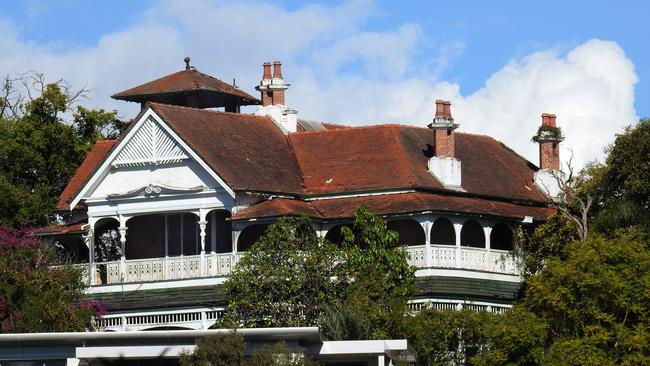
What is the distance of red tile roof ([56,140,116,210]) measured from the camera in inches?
2876

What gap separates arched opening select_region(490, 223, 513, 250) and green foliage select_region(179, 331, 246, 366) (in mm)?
19231

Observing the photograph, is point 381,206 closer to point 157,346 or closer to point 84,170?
point 84,170

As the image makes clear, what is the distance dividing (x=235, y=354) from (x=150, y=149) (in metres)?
17.2

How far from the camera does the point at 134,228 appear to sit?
7206cm

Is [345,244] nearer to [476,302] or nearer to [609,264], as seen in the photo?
[476,302]

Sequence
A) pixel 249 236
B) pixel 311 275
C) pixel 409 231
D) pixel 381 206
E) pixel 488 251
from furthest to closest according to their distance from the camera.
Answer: pixel 249 236, pixel 409 231, pixel 488 251, pixel 381 206, pixel 311 275

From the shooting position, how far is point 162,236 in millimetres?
71562

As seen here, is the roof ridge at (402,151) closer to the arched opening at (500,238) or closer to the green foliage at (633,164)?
the arched opening at (500,238)

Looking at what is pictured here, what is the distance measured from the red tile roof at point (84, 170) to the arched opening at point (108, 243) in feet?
4.66

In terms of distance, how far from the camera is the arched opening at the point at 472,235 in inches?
2761

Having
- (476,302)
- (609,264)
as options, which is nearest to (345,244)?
(476,302)

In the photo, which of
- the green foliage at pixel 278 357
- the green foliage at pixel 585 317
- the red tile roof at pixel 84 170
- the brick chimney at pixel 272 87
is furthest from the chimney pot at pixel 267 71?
the green foliage at pixel 278 357

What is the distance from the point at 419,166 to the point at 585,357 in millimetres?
14185

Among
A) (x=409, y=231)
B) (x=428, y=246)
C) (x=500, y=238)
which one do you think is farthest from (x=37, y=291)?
(x=500, y=238)
